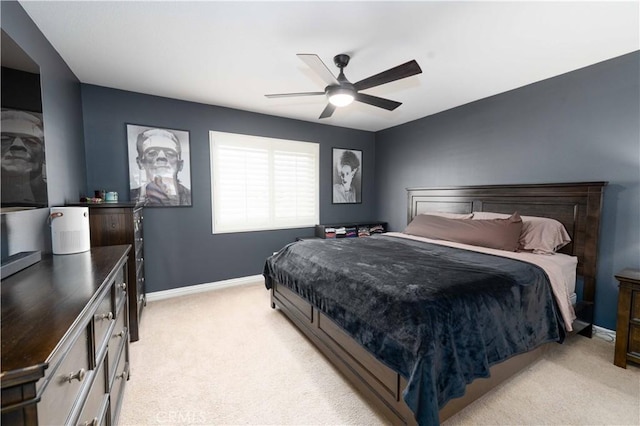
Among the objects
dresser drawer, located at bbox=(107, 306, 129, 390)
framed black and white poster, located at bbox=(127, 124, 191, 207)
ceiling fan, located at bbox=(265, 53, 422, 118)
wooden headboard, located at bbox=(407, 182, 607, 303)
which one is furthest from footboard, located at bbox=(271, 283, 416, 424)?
wooden headboard, located at bbox=(407, 182, 607, 303)

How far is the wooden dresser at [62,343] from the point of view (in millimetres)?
647

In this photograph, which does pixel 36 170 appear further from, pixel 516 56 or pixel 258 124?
pixel 516 56

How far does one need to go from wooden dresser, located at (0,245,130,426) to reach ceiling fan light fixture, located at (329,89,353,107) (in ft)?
6.51

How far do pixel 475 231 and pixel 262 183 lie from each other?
2.94 metres

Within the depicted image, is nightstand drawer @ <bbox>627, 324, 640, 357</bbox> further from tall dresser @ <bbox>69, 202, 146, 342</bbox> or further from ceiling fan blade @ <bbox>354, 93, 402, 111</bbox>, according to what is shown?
tall dresser @ <bbox>69, 202, 146, 342</bbox>

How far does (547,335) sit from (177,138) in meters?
4.33

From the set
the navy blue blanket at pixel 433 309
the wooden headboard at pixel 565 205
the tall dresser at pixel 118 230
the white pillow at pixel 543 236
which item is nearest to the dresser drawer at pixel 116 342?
the tall dresser at pixel 118 230

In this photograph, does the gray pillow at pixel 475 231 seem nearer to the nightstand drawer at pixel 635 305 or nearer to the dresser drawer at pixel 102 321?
the nightstand drawer at pixel 635 305

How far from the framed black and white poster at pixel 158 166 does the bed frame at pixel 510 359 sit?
6.25 feet

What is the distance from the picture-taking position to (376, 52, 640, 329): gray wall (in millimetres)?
2447

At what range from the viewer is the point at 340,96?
232cm

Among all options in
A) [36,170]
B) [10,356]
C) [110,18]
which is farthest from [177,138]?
[10,356]

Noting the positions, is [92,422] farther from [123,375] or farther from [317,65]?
[317,65]

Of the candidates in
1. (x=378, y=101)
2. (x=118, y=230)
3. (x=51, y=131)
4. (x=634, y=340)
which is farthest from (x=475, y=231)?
(x=51, y=131)
